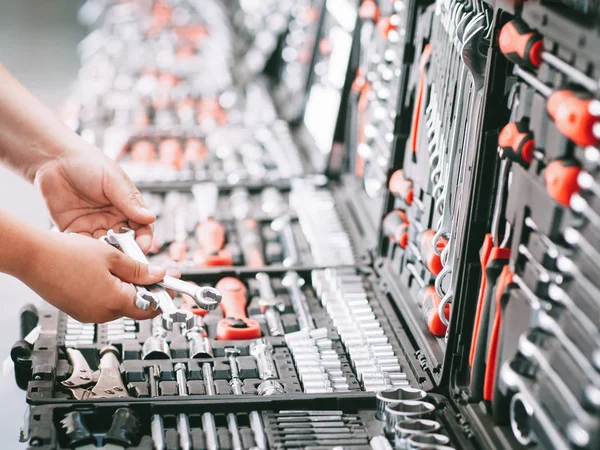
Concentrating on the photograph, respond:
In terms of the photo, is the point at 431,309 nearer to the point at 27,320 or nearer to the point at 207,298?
the point at 207,298

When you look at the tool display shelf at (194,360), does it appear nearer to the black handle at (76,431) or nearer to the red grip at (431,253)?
the black handle at (76,431)

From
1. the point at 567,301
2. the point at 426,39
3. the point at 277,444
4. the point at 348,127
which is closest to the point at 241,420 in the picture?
the point at 277,444

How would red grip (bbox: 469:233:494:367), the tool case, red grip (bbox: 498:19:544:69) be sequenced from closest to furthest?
the tool case, red grip (bbox: 498:19:544:69), red grip (bbox: 469:233:494:367)

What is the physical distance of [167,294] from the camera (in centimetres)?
224

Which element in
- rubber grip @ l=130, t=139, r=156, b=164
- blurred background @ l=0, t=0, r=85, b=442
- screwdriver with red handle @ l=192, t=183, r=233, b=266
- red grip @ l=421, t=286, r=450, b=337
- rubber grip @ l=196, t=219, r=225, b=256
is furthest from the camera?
rubber grip @ l=130, t=139, r=156, b=164

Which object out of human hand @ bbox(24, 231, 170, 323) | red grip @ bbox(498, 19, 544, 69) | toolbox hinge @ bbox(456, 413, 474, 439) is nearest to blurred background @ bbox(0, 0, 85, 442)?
human hand @ bbox(24, 231, 170, 323)

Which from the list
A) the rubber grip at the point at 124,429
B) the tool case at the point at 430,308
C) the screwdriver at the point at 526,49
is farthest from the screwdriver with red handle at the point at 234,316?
the screwdriver at the point at 526,49

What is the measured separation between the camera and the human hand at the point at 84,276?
6.84 ft

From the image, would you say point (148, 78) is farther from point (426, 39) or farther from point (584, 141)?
point (584, 141)

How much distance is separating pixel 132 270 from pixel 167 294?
110mm

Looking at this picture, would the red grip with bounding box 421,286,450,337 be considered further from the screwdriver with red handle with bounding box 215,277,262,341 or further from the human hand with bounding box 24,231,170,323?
the human hand with bounding box 24,231,170,323

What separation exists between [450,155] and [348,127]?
1.57 meters

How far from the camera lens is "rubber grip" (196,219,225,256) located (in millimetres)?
3279

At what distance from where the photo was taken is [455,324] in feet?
7.33
